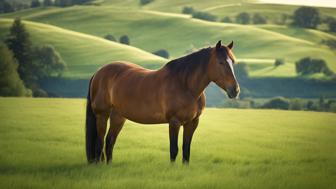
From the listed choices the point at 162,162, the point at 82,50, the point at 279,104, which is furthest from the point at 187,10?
the point at 162,162

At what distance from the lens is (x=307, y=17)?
4198 inches

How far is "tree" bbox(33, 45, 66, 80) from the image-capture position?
60.2 metres

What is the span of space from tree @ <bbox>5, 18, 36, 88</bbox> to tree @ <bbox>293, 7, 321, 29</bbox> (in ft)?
203

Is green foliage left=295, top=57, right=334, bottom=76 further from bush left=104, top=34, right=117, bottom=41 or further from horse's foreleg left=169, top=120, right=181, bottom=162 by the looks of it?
horse's foreleg left=169, top=120, right=181, bottom=162

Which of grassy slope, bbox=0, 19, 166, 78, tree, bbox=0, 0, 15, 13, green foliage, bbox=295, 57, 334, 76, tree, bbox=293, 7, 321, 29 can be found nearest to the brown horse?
green foliage, bbox=295, 57, 334, 76

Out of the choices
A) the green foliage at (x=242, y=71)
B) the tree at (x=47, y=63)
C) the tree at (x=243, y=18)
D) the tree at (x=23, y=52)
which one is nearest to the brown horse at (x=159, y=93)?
the tree at (x=23, y=52)

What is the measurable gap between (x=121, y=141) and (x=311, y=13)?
96267 mm

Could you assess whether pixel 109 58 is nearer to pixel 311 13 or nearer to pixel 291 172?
pixel 311 13

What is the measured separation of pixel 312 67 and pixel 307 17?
36092mm

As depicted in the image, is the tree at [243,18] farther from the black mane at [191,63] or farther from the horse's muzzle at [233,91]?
the horse's muzzle at [233,91]

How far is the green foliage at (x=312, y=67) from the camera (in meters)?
69.1

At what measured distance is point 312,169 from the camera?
10.1 m

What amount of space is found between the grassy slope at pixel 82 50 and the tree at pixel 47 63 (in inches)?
374

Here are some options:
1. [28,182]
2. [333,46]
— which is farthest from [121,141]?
[333,46]
